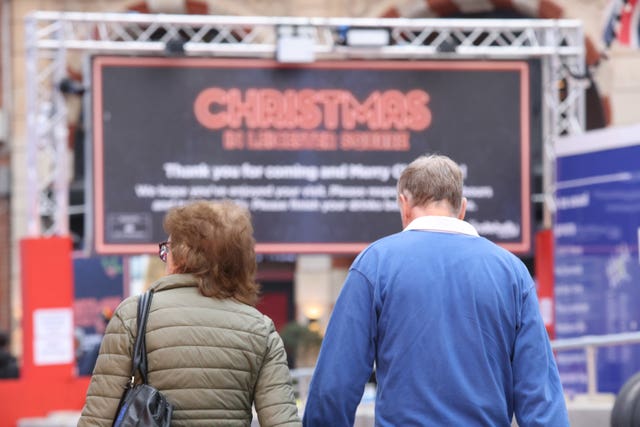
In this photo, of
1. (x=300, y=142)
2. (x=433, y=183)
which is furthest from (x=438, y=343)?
(x=300, y=142)

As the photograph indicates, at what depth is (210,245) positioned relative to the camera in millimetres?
4309

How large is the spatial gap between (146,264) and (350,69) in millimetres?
7345

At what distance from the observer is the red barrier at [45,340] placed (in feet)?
40.8

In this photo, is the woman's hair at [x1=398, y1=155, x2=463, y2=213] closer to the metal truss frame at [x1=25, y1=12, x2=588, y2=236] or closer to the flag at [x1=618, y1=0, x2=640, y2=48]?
the metal truss frame at [x1=25, y1=12, x2=588, y2=236]

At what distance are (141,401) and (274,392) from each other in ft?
1.43

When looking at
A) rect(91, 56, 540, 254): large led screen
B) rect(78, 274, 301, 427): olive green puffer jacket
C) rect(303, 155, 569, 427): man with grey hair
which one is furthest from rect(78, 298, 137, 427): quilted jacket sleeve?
rect(91, 56, 540, 254): large led screen

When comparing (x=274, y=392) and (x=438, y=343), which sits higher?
(x=438, y=343)

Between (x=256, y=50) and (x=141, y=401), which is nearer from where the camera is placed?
(x=141, y=401)

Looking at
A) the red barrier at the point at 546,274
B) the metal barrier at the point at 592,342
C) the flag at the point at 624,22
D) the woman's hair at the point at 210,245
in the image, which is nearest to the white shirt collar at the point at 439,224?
the woman's hair at the point at 210,245

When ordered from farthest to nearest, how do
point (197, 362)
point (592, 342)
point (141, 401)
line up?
point (592, 342)
point (197, 362)
point (141, 401)

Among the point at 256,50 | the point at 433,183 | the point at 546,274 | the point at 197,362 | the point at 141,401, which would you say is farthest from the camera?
the point at 546,274

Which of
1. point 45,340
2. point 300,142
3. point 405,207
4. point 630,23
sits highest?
point 630,23

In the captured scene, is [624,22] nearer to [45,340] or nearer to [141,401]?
[45,340]

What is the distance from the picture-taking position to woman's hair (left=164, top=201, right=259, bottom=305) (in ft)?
14.1
